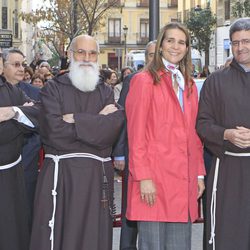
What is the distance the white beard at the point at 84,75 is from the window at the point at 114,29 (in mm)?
66347

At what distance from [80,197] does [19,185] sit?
726 millimetres

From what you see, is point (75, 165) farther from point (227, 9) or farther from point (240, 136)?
point (227, 9)

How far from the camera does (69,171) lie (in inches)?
193

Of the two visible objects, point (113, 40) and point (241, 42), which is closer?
point (241, 42)

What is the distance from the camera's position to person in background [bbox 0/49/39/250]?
16.8 feet

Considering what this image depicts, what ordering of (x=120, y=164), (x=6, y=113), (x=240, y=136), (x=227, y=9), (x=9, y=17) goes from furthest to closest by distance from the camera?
(x=9, y=17), (x=227, y=9), (x=120, y=164), (x=6, y=113), (x=240, y=136)

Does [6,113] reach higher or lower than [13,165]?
higher

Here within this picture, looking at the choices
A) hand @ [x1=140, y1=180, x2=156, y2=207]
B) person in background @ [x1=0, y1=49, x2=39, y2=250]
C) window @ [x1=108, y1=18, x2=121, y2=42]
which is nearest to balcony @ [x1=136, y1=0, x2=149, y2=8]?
window @ [x1=108, y1=18, x2=121, y2=42]

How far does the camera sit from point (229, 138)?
4.77 meters

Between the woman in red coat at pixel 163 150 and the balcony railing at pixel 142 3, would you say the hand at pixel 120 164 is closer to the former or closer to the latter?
the woman in red coat at pixel 163 150

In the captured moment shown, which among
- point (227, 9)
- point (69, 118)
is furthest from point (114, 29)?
point (69, 118)

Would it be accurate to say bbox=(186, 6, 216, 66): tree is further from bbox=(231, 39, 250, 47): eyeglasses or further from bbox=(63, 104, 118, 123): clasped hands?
bbox=(63, 104, 118, 123): clasped hands

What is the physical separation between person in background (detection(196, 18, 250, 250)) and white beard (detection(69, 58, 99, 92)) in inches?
35.5

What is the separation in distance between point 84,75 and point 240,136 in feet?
4.39
